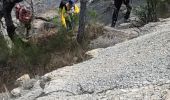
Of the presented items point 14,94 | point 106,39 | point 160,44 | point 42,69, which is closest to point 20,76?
point 42,69

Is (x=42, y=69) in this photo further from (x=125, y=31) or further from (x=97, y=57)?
(x=125, y=31)

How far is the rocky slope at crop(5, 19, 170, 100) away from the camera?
6609mm

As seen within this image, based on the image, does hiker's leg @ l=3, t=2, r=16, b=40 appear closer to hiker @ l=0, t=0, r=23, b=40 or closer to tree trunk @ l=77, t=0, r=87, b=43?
hiker @ l=0, t=0, r=23, b=40

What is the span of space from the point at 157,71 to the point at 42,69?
3.84 m

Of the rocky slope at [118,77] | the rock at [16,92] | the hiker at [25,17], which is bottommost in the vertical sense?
the rock at [16,92]

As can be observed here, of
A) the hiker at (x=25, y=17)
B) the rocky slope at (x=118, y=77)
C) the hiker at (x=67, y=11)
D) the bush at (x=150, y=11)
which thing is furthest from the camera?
the hiker at (x=25, y=17)

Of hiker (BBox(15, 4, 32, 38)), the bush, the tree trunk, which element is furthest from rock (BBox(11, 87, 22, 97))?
the bush

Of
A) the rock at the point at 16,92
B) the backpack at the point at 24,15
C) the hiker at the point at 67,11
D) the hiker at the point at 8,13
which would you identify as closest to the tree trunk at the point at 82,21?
the hiker at the point at 67,11

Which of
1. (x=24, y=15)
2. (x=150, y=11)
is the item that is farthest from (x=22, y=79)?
(x=150, y=11)

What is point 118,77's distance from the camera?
727 cm

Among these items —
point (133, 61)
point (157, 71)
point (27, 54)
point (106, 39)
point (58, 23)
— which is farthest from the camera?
point (58, 23)

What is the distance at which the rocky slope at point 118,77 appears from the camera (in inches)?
260

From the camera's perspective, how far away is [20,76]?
10227 mm

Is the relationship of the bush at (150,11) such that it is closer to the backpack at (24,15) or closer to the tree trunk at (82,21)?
the tree trunk at (82,21)
